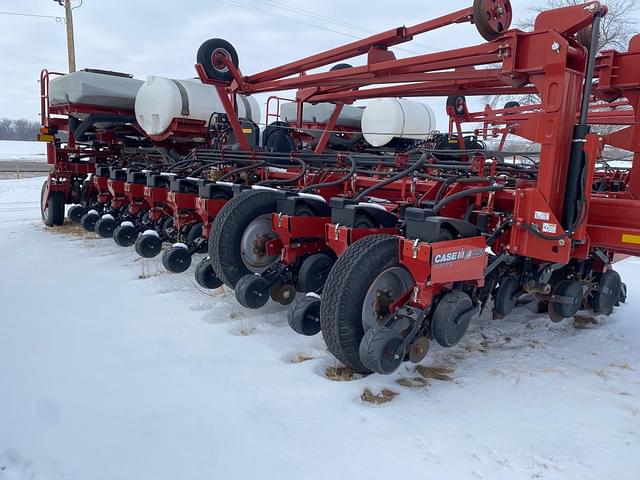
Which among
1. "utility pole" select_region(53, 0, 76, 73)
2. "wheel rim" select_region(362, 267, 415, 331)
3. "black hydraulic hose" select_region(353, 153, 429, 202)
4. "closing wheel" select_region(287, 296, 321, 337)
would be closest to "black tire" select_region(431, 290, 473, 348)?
"wheel rim" select_region(362, 267, 415, 331)

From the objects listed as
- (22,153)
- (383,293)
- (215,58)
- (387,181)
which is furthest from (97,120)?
(22,153)

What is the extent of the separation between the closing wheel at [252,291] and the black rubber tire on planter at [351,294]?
0.94 m

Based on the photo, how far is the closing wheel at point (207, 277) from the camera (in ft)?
14.6

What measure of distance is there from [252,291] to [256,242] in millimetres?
598

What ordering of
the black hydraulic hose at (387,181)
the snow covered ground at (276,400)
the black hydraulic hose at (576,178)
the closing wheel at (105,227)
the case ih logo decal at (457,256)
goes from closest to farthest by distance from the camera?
1. the snow covered ground at (276,400)
2. the case ih logo decal at (457,256)
3. the black hydraulic hose at (576,178)
4. the black hydraulic hose at (387,181)
5. the closing wheel at (105,227)

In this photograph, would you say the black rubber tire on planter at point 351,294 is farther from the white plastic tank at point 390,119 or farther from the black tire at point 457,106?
the black tire at point 457,106

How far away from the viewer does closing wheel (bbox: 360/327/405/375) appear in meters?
2.75

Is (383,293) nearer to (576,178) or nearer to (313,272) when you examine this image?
(313,272)

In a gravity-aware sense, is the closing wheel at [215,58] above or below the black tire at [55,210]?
above

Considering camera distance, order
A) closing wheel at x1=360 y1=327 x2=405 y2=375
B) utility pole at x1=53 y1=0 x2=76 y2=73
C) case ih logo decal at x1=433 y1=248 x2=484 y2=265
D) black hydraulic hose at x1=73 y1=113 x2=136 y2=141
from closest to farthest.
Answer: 1. closing wheel at x1=360 y1=327 x2=405 y2=375
2. case ih logo decal at x1=433 y1=248 x2=484 y2=265
3. black hydraulic hose at x1=73 y1=113 x2=136 y2=141
4. utility pole at x1=53 y1=0 x2=76 y2=73

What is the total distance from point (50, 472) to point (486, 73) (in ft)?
10.9

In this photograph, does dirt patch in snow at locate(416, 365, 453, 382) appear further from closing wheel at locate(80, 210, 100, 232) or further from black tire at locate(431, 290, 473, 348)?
closing wheel at locate(80, 210, 100, 232)

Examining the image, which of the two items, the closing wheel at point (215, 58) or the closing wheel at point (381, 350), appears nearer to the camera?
the closing wheel at point (381, 350)

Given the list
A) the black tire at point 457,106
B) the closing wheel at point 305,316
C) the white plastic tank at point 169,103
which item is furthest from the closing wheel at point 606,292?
the black tire at point 457,106
